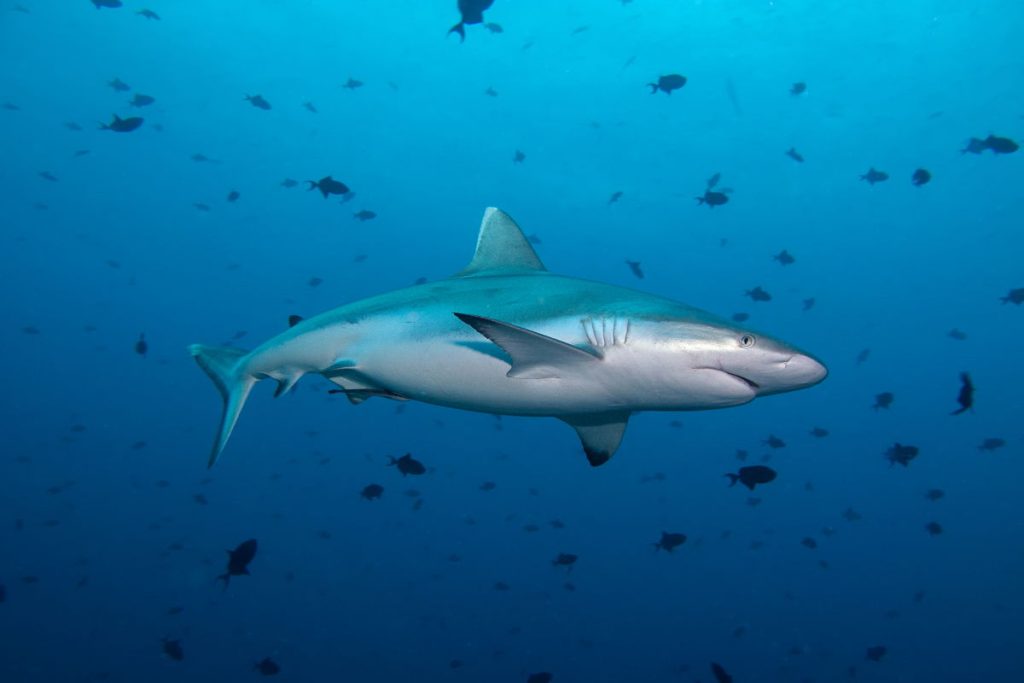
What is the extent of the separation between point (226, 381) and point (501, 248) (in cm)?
277

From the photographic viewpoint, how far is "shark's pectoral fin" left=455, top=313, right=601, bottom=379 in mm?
2652

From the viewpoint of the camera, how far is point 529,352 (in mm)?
2920

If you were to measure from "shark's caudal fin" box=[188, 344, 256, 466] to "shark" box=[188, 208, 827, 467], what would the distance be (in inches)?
0.7

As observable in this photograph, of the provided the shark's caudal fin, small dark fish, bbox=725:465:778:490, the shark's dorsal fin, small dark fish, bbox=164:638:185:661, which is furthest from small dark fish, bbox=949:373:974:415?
small dark fish, bbox=164:638:185:661

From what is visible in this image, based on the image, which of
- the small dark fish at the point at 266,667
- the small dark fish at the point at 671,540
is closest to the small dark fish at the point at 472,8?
the small dark fish at the point at 671,540

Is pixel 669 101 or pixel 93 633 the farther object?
pixel 669 101

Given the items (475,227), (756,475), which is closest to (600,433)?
(756,475)

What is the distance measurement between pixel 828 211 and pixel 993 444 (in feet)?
109

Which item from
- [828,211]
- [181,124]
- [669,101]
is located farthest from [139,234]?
[828,211]

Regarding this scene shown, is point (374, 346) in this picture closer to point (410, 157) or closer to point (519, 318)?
point (519, 318)

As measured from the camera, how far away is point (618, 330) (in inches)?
116

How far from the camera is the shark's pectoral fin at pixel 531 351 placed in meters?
2.65

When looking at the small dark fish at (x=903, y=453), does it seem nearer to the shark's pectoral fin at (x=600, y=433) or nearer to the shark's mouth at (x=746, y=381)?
the shark's pectoral fin at (x=600, y=433)

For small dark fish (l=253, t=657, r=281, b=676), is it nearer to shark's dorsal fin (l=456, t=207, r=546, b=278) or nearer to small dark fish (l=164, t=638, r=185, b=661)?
small dark fish (l=164, t=638, r=185, b=661)
